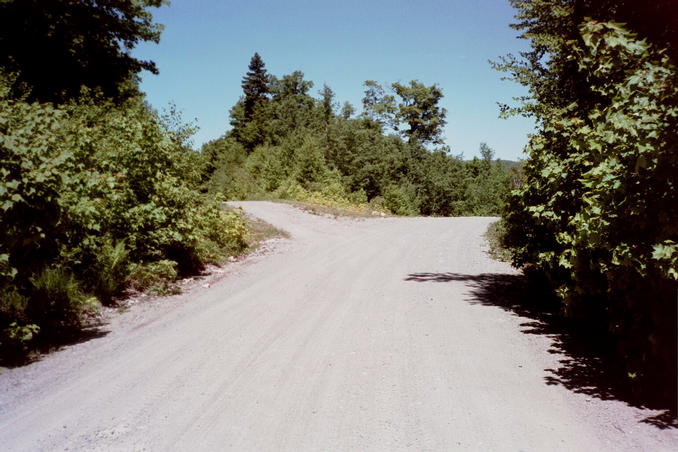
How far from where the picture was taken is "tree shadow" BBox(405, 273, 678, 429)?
4.30 m

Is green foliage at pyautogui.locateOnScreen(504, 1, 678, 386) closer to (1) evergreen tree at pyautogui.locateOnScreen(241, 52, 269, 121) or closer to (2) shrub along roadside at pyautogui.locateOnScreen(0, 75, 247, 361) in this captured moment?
(2) shrub along roadside at pyautogui.locateOnScreen(0, 75, 247, 361)

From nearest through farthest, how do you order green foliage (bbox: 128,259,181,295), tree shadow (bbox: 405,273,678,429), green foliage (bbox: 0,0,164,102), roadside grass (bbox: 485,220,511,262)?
tree shadow (bbox: 405,273,678,429) → green foliage (bbox: 128,259,181,295) → roadside grass (bbox: 485,220,511,262) → green foliage (bbox: 0,0,164,102)

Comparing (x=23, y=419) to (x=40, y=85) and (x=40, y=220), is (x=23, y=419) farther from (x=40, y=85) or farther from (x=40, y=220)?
(x=40, y=85)

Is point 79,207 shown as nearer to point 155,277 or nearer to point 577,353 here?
point 155,277

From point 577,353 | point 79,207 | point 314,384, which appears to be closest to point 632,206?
point 577,353

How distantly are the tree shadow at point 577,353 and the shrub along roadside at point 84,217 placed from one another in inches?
220

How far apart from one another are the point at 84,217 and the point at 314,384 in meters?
4.55

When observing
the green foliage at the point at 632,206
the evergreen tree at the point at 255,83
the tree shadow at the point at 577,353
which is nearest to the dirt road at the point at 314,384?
the tree shadow at the point at 577,353

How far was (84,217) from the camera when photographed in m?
6.73

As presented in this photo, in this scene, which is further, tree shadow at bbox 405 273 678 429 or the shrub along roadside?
the shrub along roadside

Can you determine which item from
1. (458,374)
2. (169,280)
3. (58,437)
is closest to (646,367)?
(458,374)

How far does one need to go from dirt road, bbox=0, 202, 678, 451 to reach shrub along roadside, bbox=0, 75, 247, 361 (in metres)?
0.88

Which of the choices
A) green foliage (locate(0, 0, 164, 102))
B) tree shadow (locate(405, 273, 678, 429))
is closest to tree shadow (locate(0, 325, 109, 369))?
tree shadow (locate(405, 273, 678, 429))

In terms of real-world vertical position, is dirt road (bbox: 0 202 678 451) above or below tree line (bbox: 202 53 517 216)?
below
